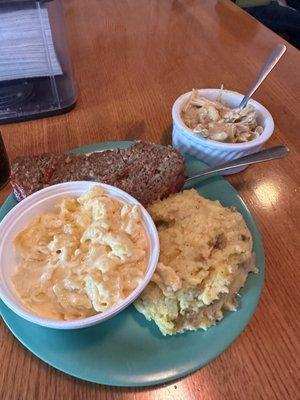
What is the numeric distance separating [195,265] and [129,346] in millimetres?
→ 232

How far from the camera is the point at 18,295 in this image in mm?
716

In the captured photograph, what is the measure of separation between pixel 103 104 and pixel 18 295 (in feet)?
3.04

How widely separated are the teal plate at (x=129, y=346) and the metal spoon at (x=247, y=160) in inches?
14.9

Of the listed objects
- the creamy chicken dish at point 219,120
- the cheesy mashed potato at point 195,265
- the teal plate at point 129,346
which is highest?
the creamy chicken dish at point 219,120

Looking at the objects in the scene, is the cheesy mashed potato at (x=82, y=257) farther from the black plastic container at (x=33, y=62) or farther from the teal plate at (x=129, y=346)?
the black plastic container at (x=33, y=62)

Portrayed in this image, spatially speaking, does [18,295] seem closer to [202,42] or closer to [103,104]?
[103,104]

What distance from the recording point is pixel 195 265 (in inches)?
30.9

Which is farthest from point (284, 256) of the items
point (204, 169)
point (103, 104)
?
point (103, 104)

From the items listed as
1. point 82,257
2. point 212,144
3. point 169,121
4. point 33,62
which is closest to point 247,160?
point 212,144

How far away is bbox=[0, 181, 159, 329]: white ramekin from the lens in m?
0.67

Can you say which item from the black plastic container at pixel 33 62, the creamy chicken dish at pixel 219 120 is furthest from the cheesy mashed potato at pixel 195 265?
the black plastic container at pixel 33 62

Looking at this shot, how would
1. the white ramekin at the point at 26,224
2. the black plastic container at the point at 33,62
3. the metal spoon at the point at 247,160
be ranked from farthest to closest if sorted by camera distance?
the black plastic container at the point at 33,62
the metal spoon at the point at 247,160
the white ramekin at the point at 26,224

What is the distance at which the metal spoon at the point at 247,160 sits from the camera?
3.39 ft

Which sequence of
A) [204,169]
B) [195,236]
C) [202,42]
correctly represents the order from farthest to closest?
[202,42] < [204,169] < [195,236]
